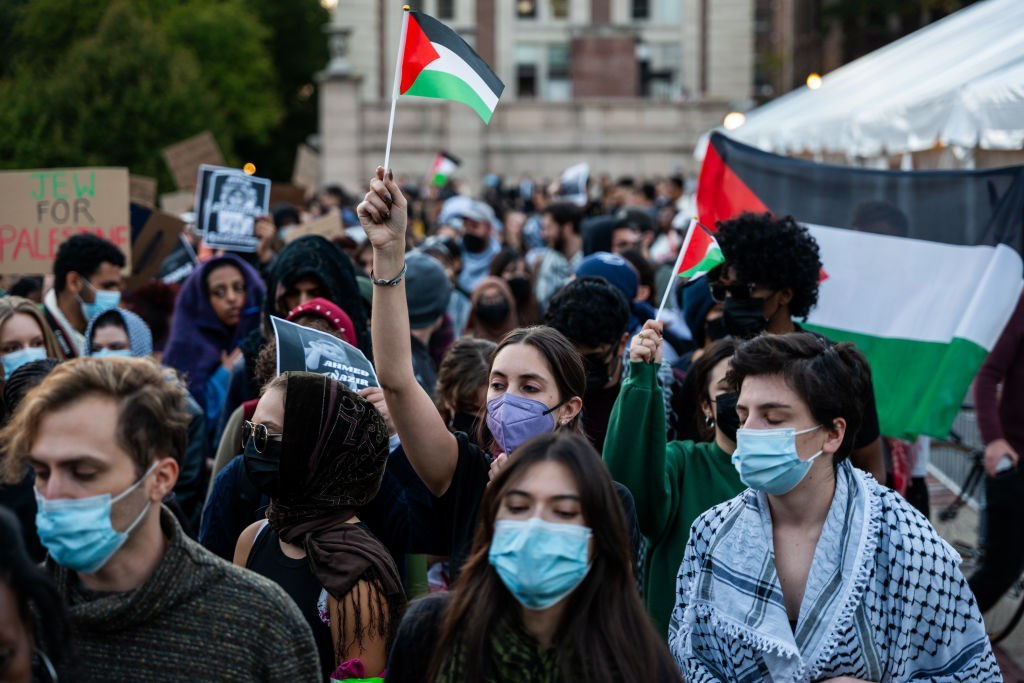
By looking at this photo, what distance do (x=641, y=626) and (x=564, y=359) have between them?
114 cm

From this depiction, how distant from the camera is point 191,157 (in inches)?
525

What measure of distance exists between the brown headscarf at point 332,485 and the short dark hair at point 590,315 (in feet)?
4.44

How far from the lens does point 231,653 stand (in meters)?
2.39

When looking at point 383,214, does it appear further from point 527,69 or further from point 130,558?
point 527,69

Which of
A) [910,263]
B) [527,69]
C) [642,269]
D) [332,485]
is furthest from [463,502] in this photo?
[527,69]

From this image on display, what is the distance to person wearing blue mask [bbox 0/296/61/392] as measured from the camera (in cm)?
464

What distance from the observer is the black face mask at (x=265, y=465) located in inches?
125

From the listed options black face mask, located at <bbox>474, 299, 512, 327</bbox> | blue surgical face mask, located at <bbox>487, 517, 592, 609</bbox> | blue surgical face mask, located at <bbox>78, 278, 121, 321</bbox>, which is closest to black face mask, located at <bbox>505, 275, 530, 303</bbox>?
black face mask, located at <bbox>474, 299, 512, 327</bbox>

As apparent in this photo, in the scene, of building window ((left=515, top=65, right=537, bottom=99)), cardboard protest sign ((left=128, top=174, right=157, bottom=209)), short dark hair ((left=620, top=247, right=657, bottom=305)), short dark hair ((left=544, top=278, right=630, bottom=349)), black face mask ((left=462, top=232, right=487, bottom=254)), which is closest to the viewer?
short dark hair ((left=544, top=278, right=630, bottom=349))

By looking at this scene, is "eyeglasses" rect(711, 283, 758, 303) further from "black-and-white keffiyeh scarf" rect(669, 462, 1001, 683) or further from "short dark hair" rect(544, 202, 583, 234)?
"short dark hair" rect(544, 202, 583, 234)

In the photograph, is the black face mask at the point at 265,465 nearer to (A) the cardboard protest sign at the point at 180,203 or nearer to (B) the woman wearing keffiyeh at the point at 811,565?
(B) the woman wearing keffiyeh at the point at 811,565

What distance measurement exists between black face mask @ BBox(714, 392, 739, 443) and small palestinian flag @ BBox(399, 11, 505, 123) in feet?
3.89

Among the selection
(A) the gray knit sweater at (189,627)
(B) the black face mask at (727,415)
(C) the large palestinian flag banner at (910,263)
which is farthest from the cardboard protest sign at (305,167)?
(A) the gray knit sweater at (189,627)

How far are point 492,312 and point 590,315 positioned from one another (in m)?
2.40
